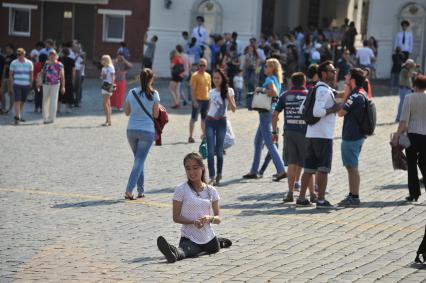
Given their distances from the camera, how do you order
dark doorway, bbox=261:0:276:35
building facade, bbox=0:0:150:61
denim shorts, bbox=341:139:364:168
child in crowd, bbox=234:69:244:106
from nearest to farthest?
denim shorts, bbox=341:139:364:168 → child in crowd, bbox=234:69:244:106 → building facade, bbox=0:0:150:61 → dark doorway, bbox=261:0:276:35

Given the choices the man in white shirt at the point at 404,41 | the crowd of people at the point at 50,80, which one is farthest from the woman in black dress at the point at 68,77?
the man in white shirt at the point at 404,41

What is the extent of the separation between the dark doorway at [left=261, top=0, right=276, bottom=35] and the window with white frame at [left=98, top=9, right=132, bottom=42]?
18.2 feet

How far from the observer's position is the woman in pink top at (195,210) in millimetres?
10555

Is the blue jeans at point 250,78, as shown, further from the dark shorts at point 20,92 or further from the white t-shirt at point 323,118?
the white t-shirt at point 323,118

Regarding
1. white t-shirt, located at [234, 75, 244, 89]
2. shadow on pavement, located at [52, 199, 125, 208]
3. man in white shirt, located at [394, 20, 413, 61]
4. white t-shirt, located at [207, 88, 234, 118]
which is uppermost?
man in white shirt, located at [394, 20, 413, 61]

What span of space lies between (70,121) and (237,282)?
15.9 m

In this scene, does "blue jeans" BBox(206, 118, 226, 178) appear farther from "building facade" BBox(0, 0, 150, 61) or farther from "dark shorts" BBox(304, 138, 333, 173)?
"building facade" BBox(0, 0, 150, 61)

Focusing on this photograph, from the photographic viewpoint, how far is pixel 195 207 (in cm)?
1062

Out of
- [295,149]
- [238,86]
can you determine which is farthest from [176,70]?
[295,149]

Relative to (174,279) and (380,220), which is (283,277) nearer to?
(174,279)

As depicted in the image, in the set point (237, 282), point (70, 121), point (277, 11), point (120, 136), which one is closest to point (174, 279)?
point (237, 282)

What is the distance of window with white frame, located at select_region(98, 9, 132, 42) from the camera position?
131 ft

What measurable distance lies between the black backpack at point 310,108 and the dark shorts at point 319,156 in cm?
25

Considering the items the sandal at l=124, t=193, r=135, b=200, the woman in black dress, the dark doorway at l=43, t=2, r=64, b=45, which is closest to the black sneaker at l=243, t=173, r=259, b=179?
the sandal at l=124, t=193, r=135, b=200
